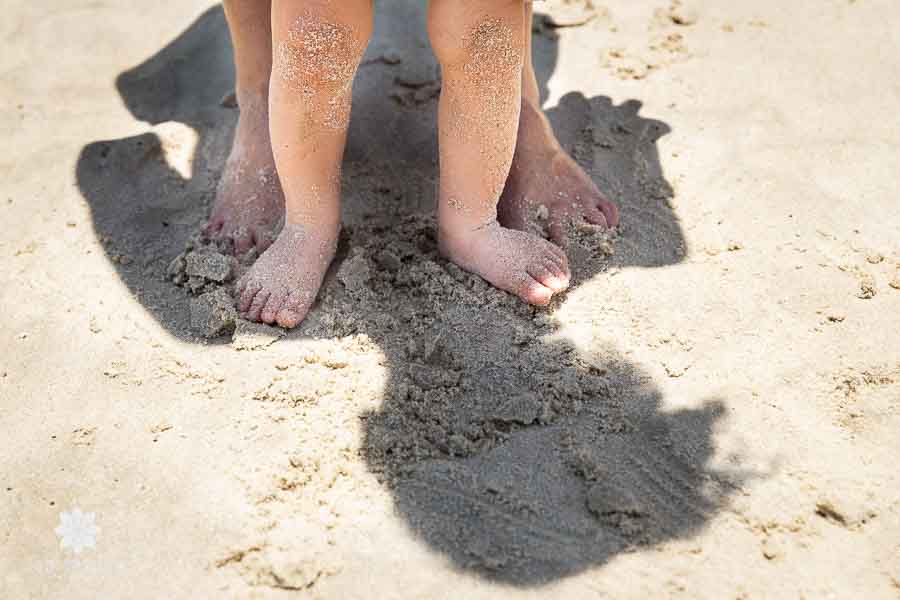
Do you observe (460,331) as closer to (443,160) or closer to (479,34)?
(443,160)

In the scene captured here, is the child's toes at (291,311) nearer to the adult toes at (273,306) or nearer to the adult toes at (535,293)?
the adult toes at (273,306)

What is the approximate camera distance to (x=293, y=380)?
1697 mm

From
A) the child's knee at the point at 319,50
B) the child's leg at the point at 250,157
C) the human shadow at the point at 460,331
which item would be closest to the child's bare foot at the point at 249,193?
the child's leg at the point at 250,157

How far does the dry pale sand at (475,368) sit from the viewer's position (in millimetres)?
1380

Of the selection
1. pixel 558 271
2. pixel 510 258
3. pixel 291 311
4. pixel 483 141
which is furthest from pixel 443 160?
pixel 291 311

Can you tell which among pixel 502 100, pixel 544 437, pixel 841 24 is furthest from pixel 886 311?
pixel 841 24

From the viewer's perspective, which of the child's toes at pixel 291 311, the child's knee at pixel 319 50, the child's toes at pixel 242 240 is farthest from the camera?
the child's toes at pixel 242 240

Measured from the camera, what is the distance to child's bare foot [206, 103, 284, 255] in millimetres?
2088

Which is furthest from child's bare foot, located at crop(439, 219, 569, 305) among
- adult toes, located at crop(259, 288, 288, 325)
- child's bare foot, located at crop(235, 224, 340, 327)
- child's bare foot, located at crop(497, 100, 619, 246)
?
adult toes, located at crop(259, 288, 288, 325)

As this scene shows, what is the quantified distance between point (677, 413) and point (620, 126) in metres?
1.19

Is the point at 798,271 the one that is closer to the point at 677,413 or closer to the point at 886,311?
the point at 886,311

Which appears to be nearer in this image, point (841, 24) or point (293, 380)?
point (293, 380)

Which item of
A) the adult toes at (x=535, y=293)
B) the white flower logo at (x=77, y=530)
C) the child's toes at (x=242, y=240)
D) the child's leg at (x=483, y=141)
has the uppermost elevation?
the child's leg at (x=483, y=141)

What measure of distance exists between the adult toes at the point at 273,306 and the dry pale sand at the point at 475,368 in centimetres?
6
